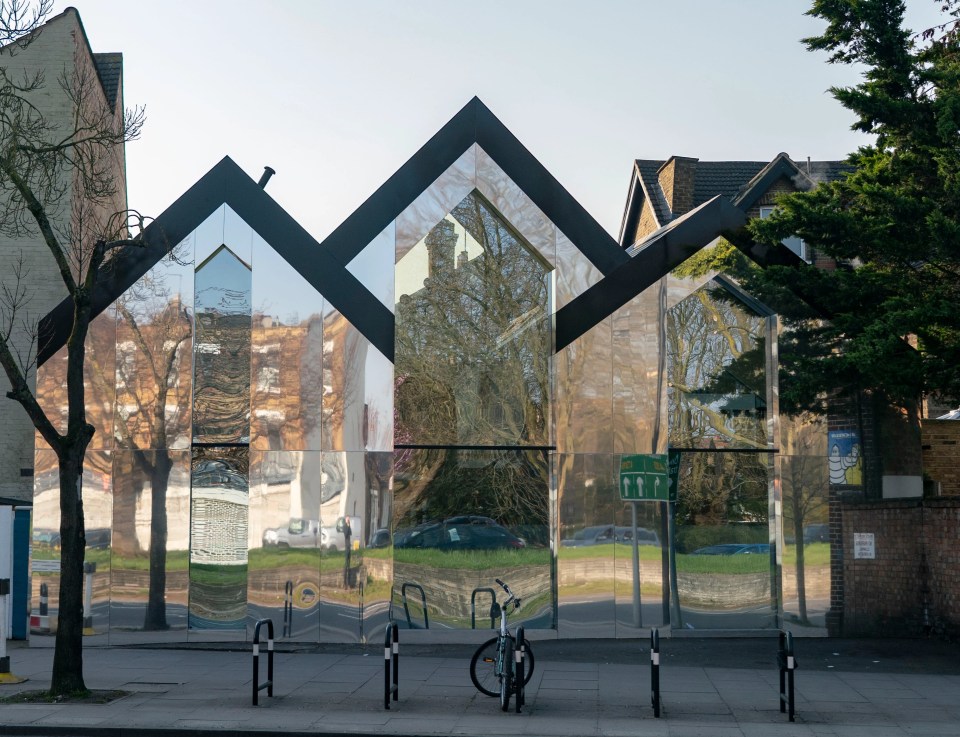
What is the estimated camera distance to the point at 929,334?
15.6 meters

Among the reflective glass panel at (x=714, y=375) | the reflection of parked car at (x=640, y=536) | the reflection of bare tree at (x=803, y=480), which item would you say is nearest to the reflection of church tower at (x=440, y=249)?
the reflective glass panel at (x=714, y=375)

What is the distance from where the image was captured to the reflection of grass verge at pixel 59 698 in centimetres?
1168

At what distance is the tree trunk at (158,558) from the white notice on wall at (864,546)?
1027 centimetres

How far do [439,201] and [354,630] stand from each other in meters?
6.34

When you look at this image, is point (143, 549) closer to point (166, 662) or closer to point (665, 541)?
point (166, 662)

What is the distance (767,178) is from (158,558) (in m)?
20.6

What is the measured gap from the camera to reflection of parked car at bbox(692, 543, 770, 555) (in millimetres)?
16375

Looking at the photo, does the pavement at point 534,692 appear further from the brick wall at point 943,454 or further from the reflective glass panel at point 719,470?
the brick wall at point 943,454

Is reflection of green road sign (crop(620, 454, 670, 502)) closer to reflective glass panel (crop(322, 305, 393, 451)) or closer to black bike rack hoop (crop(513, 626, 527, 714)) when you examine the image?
reflective glass panel (crop(322, 305, 393, 451))

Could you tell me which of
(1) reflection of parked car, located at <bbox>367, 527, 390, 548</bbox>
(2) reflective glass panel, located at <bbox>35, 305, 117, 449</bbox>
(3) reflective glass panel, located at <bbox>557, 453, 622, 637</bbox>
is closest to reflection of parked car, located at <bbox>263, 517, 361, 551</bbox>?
(1) reflection of parked car, located at <bbox>367, 527, 390, 548</bbox>

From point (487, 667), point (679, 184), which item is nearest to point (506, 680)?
point (487, 667)

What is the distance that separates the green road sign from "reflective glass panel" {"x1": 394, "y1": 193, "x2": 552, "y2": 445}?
4.19 ft

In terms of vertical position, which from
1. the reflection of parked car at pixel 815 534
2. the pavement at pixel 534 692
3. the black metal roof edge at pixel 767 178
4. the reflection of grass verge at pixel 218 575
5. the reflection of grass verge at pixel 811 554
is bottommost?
the pavement at pixel 534 692

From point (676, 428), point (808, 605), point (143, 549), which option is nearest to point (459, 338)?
point (676, 428)
